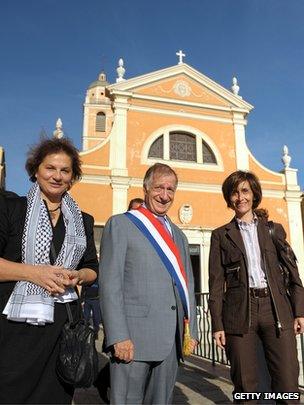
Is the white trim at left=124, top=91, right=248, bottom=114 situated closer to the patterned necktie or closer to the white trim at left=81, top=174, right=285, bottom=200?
the white trim at left=81, top=174, right=285, bottom=200

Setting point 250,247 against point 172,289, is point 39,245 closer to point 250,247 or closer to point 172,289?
point 172,289

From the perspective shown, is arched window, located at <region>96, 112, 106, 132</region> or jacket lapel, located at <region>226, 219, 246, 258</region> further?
arched window, located at <region>96, 112, 106, 132</region>

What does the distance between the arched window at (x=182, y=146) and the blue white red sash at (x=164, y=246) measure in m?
13.6

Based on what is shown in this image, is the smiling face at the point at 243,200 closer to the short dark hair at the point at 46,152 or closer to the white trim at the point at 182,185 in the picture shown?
the short dark hair at the point at 46,152

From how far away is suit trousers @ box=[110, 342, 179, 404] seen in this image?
221 centimetres

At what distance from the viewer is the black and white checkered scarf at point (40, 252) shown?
6.32 feet

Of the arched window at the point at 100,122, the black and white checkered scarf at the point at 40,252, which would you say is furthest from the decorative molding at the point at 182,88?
the arched window at the point at 100,122

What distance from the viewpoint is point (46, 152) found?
2.29 metres

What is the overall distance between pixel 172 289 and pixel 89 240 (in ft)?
2.08

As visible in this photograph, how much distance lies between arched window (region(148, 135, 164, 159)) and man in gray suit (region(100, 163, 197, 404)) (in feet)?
44.0

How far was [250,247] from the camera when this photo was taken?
2.90 meters

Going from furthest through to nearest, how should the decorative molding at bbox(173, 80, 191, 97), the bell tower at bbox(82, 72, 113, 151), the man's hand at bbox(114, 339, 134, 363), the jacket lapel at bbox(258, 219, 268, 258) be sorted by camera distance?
the bell tower at bbox(82, 72, 113, 151)
the decorative molding at bbox(173, 80, 191, 97)
the jacket lapel at bbox(258, 219, 268, 258)
the man's hand at bbox(114, 339, 134, 363)

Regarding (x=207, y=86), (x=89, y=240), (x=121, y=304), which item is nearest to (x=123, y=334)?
(x=121, y=304)

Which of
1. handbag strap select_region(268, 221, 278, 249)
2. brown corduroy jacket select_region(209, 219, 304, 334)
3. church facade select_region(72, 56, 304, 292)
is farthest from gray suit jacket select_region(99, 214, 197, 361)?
church facade select_region(72, 56, 304, 292)
